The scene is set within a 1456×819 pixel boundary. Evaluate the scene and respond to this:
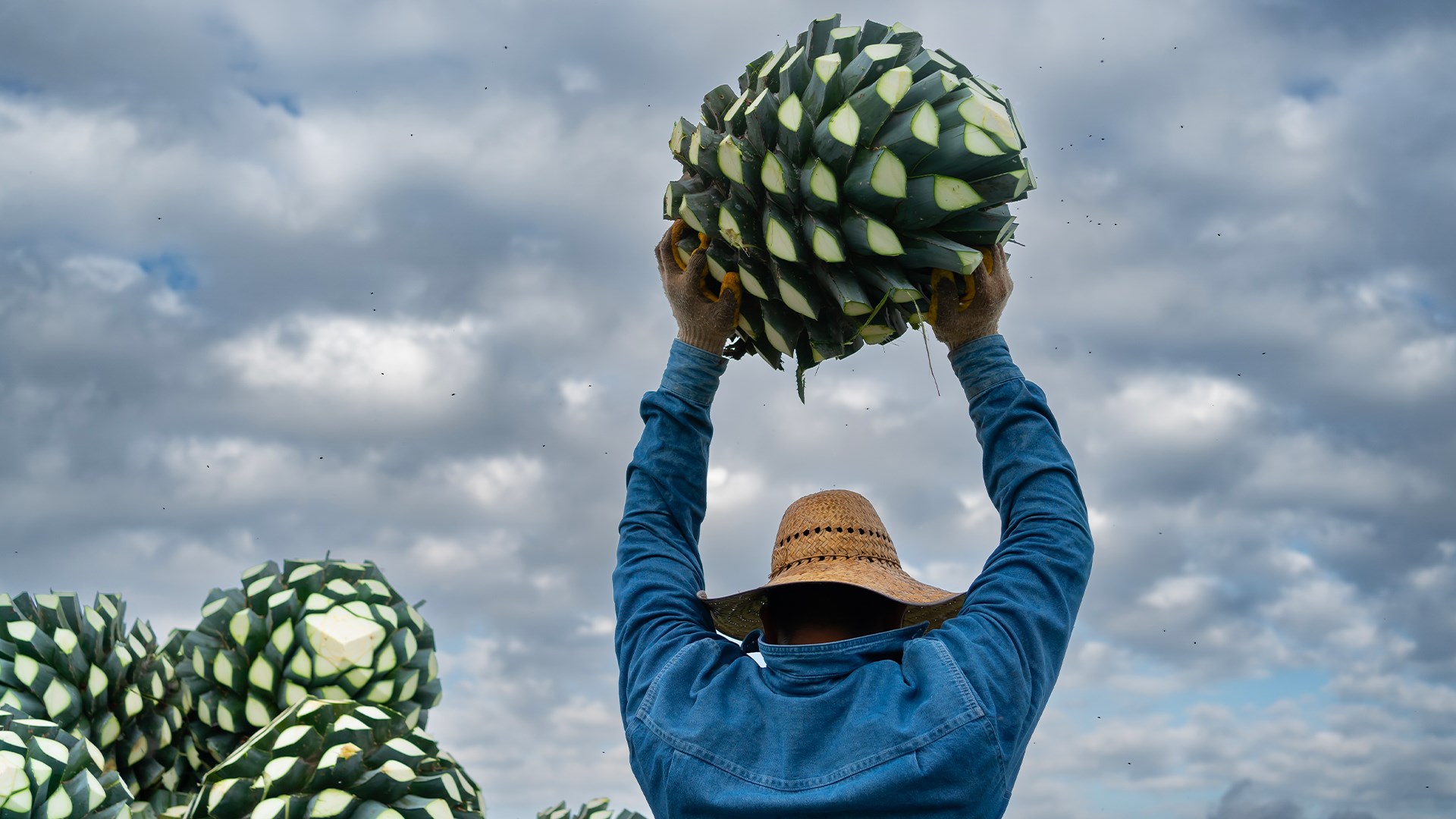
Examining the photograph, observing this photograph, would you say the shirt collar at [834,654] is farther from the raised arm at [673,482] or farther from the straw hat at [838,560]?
the raised arm at [673,482]

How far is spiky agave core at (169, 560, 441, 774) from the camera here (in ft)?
9.65

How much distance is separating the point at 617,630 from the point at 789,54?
121cm

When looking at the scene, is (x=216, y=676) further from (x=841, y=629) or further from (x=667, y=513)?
(x=841, y=629)

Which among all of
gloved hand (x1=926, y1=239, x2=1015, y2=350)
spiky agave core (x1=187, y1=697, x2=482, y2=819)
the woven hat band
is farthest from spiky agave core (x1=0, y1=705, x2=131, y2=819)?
gloved hand (x1=926, y1=239, x2=1015, y2=350)

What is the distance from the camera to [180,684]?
10.0 feet

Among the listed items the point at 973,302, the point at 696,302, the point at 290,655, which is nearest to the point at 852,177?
the point at 973,302

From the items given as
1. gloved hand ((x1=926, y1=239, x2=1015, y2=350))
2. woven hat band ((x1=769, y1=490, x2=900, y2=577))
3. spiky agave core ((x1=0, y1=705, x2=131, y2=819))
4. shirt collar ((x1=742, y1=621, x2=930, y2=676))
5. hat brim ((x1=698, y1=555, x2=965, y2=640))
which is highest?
gloved hand ((x1=926, y1=239, x2=1015, y2=350))

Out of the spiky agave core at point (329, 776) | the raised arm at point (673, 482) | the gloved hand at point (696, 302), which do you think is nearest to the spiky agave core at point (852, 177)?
the gloved hand at point (696, 302)

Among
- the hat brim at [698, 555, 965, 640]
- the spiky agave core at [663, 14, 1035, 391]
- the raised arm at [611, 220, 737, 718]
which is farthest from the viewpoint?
the raised arm at [611, 220, 737, 718]

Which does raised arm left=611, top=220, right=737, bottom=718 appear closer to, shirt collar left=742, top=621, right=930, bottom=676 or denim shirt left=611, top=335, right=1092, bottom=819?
denim shirt left=611, top=335, right=1092, bottom=819

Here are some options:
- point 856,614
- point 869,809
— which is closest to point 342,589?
point 856,614

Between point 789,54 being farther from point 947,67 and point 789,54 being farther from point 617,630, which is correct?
point 617,630

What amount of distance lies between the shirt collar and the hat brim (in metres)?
0.08

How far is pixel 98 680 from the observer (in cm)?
296
